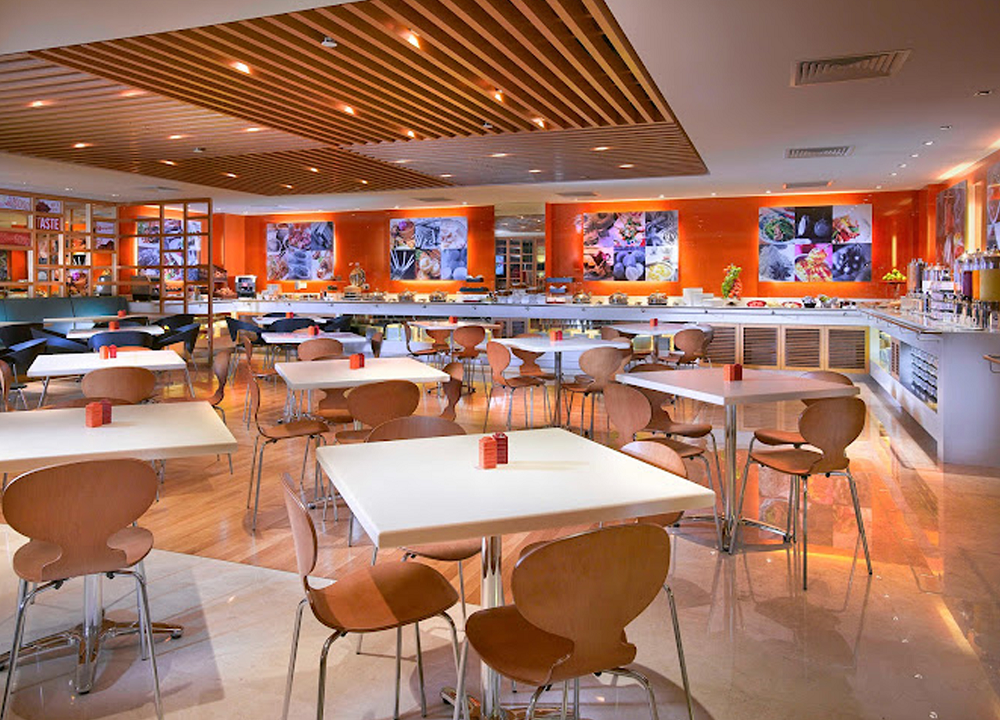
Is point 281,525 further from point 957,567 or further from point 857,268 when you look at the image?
point 857,268

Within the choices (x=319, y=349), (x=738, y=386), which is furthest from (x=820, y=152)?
(x=319, y=349)

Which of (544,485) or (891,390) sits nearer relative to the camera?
(544,485)

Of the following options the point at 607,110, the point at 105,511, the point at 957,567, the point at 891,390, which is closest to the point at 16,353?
the point at 607,110

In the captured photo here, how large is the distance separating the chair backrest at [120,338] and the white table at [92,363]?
Answer: 268cm

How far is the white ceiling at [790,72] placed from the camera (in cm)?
442

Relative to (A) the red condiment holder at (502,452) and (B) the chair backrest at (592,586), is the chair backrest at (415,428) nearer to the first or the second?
(A) the red condiment holder at (502,452)

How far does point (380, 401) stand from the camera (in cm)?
497

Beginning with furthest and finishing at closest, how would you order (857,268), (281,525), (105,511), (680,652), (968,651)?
(857,268) < (281,525) < (968,651) < (105,511) < (680,652)

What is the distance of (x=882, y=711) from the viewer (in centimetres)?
288

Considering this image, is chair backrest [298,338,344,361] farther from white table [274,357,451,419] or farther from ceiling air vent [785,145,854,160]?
ceiling air vent [785,145,854,160]

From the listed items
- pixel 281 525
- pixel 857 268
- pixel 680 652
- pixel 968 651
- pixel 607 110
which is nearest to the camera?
pixel 680 652

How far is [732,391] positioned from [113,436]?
128 inches

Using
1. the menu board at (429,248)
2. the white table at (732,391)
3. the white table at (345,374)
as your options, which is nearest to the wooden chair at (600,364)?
the white table at (345,374)

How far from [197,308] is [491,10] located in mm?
13185
